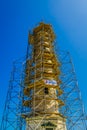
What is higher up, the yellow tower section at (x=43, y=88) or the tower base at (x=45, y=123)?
the yellow tower section at (x=43, y=88)

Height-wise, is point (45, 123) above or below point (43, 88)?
below

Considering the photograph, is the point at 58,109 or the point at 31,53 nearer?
the point at 58,109

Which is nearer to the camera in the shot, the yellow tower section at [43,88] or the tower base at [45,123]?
the tower base at [45,123]

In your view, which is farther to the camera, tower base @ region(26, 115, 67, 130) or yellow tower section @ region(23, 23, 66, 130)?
yellow tower section @ region(23, 23, 66, 130)

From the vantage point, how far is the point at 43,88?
25.0 m

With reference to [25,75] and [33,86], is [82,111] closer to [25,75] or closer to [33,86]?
[33,86]

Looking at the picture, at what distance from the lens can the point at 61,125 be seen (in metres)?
22.4

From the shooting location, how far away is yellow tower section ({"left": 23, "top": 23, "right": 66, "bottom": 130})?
22.1m

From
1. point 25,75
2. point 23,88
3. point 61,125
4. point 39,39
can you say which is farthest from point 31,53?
point 61,125

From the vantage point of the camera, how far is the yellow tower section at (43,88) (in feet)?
72.5

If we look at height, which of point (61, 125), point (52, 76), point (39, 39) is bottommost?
point (61, 125)

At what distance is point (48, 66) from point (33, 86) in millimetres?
4226

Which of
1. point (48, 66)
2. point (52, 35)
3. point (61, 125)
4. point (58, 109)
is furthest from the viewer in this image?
point (52, 35)

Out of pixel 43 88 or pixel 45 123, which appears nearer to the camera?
pixel 45 123
